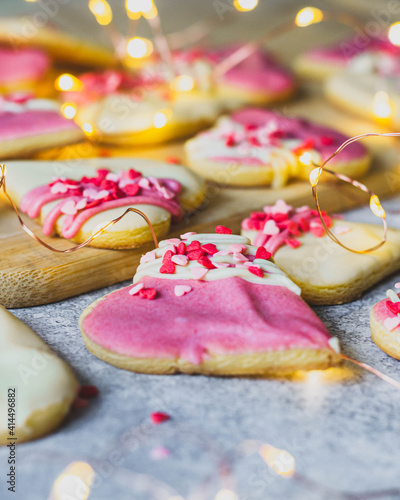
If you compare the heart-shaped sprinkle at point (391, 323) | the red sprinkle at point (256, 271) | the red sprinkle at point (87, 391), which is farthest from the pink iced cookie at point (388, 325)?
the red sprinkle at point (87, 391)

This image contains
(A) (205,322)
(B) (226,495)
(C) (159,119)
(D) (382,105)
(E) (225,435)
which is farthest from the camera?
(D) (382,105)

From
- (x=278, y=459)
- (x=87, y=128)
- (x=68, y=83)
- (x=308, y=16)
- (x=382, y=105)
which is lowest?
(x=278, y=459)

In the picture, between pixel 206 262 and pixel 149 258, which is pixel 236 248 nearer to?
pixel 206 262

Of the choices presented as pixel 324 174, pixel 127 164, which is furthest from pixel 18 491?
pixel 324 174

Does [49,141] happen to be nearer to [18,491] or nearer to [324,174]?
[324,174]

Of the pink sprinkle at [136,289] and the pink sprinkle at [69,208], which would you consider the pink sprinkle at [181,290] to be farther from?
the pink sprinkle at [69,208]

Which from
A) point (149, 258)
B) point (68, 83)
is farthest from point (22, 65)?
point (149, 258)
